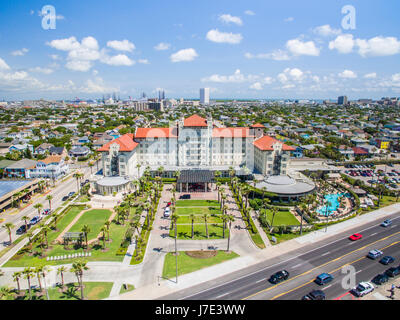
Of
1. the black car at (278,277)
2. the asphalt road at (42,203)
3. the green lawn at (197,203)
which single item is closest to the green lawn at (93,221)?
the asphalt road at (42,203)

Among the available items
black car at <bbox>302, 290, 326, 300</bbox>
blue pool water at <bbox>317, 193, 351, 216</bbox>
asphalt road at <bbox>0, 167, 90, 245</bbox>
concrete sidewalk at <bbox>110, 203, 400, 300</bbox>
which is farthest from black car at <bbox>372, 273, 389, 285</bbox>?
asphalt road at <bbox>0, 167, 90, 245</bbox>

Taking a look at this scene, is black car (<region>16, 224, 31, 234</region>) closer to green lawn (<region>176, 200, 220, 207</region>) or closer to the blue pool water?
green lawn (<region>176, 200, 220, 207</region>)

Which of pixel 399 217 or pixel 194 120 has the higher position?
pixel 194 120

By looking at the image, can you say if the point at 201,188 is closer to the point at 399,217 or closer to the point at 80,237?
the point at 80,237

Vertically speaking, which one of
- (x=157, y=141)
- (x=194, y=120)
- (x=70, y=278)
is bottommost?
(x=70, y=278)

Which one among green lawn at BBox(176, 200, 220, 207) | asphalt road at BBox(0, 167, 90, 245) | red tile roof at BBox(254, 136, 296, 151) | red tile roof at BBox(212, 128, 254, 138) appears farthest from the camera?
red tile roof at BBox(212, 128, 254, 138)

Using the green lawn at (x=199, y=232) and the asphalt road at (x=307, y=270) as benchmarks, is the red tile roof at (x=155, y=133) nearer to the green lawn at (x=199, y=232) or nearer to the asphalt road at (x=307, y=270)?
the green lawn at (x=199, y=232)

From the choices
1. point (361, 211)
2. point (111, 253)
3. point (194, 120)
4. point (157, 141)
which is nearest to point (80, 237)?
point (111, 253)
